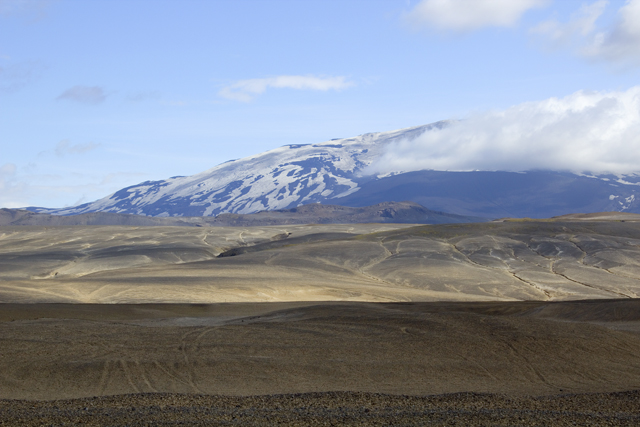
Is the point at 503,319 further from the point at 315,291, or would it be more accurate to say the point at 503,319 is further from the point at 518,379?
the point at 315,291

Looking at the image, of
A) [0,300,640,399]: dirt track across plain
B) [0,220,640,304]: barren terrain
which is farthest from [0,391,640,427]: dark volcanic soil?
[0,220,640,304]: barren terrain

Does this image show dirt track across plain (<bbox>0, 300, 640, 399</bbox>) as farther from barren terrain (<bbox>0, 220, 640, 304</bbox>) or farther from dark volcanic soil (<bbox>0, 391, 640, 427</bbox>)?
barren terrain (<bbox>0, 220, 640, 304</bbox>)

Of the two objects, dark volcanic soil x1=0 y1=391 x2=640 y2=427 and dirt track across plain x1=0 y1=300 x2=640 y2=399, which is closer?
dark volcanic soil x1=0 y1=391 x2=640 y2=427

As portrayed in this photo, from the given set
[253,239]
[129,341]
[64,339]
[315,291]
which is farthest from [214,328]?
[253,239]

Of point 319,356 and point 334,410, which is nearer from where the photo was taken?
point 334,410

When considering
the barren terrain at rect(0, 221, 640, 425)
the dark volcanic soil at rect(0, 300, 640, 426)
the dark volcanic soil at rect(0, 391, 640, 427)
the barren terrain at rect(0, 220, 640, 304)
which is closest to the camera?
the dark volcanic soil at rect(0, 391, 640, 427)

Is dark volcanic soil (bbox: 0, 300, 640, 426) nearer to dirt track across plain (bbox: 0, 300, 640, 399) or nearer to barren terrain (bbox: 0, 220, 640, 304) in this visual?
dirt track across plain (bbox: 0, 300, 640, 399)

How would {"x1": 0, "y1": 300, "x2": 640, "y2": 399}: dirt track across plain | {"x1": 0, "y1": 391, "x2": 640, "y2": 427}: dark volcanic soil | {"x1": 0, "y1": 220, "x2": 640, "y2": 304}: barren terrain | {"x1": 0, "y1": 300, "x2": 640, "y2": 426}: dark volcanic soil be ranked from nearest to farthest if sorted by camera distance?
{"x1": 0, "y1": 391, "x2": 640, "y2": 427}: dark volcanic soil → {"x1": 0, "y1": 300, "x2": 640, "y2": 426}: dark volcanic soil → {"x1": 0, "y1": 300, "x2": 640, "y2": 399}: dirt track across plain → {"x1": 0, "y1": 220, "x2": 640, "y2": 304}: barren terrain

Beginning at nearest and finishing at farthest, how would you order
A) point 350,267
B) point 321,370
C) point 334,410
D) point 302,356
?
point 334,410, point 321,370, point 302,356, point 350,267

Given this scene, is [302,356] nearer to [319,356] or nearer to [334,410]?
[319,356]

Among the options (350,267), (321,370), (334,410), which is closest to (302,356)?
(321,370)

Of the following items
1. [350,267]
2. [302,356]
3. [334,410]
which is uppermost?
[334,410]

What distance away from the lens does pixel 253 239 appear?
106 metres

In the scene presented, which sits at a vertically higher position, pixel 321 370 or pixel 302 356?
pixel 302 356
